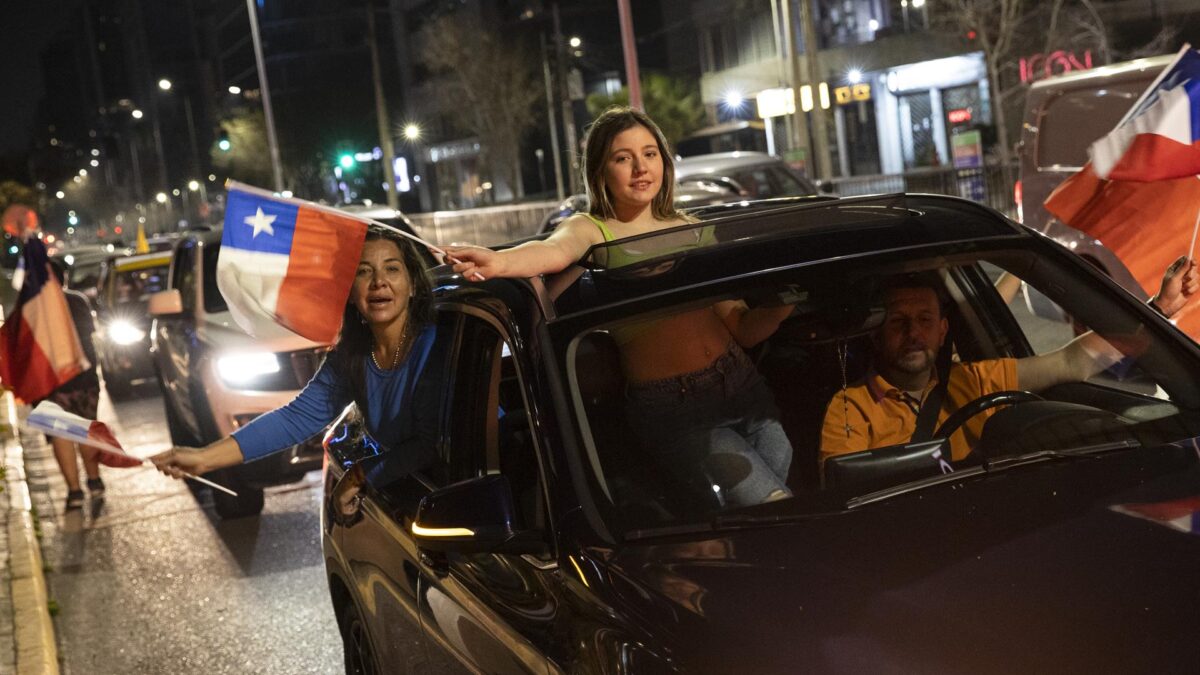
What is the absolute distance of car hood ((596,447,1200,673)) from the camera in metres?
2.69

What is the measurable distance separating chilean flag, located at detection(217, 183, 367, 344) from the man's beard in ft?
5.19

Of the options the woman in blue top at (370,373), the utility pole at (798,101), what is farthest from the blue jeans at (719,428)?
the utility pole at (798,101)

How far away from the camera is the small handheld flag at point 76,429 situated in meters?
5.20

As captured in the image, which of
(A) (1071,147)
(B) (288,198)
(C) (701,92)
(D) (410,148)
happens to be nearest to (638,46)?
(C) (701,92)

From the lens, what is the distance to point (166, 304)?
11109 millimetres

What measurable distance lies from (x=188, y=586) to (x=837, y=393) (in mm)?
5777

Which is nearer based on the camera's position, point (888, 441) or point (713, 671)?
Result: point (713, 671)

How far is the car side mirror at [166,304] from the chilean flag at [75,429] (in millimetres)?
5389

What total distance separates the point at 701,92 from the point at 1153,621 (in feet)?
197

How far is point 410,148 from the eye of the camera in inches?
3477

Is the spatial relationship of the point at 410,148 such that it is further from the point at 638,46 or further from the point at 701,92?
the point at 701,92

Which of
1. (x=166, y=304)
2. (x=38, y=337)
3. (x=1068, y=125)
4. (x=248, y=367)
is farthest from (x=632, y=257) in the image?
(x=1068, y=125)

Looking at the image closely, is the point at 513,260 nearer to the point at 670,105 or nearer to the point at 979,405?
the point at 979,405

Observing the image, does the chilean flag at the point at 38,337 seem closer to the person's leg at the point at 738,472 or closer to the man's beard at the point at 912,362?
the man's beard at the point at 912,362
